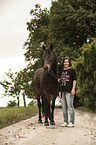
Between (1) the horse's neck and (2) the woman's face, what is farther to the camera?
(1) the horse's neck

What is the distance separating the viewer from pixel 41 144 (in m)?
5.29

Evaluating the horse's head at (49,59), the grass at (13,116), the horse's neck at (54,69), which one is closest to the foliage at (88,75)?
the grass at (13,116)

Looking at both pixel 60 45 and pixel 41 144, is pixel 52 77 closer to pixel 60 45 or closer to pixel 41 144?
pixel 41 144

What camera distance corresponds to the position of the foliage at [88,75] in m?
19.3

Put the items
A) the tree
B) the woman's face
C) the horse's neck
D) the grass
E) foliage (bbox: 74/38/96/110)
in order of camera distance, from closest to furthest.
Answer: the woman's face
the horse's neck
the grass
foliage (bbox: 74/38/96/110)
the tree

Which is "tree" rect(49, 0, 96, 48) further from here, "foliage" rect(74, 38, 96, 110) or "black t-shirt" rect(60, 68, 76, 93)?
"black t-shirt" rect(60, 68, 76, 93)

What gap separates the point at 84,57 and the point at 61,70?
1234 cm

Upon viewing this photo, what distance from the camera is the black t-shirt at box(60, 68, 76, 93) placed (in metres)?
7.54

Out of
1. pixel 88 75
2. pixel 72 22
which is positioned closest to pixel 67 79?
pixel 88 75

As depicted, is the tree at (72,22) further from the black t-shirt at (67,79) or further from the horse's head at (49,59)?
the black t-shirt at (67,79)

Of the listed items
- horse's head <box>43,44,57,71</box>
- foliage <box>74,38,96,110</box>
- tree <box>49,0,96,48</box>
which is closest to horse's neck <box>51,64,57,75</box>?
horse's head <box>43,44,57,71</box>

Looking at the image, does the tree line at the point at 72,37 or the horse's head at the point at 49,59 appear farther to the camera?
the tree line at the point at 72,37

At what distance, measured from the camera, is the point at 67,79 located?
300 inches

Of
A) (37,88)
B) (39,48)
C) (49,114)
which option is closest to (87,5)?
(39,48)
